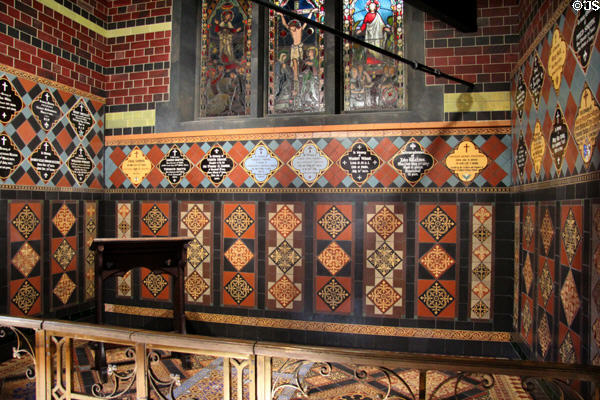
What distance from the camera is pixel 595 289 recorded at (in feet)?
7.97

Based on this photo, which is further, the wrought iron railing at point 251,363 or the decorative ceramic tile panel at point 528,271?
the decorative ceramic tile panel at point 528,271

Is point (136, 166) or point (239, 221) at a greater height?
point (136, 166)


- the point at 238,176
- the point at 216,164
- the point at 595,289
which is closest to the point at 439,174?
the point at 595,289

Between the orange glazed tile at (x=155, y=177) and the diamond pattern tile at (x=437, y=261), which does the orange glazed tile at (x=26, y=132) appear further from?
the diamond pattern tile at (x=437, y=261)

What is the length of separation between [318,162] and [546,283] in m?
2.49

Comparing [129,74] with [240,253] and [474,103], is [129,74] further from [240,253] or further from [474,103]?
[474,103]

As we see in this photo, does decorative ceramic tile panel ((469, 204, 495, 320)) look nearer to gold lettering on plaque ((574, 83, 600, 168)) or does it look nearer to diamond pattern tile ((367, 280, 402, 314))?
diamond pattern tile ((367, 280, 402, 314))

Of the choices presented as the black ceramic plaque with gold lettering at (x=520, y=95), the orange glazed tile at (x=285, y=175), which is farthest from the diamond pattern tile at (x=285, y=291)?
the black ceramic plaque with gold lettering at (x=520, y=95)

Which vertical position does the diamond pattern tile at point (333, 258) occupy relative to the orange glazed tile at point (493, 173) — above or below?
below

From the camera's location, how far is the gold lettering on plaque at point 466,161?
4.25m

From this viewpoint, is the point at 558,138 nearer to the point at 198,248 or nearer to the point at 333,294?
the point at 333,294

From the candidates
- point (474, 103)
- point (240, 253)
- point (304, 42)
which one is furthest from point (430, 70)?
point (240, 253)

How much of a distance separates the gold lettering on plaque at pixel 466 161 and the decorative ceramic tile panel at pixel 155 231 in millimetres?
3383

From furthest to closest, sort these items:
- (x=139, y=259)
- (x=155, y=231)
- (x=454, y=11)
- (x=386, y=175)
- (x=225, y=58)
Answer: (x=225, y=58), (x=155, y=231), (x=386, y=175), (x=454, y=11), (x=139, y=259)
